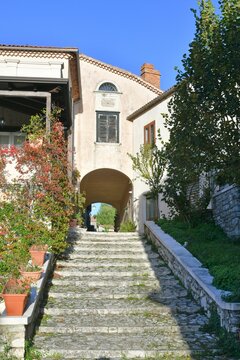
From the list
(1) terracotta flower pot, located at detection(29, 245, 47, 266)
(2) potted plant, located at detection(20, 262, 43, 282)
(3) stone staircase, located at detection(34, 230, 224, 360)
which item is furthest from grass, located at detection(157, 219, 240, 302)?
(1) terracotta flower pot, located at detection(29, 245, 47, 266)

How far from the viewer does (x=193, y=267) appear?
343 inches

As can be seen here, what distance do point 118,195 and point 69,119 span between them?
33.1 ft

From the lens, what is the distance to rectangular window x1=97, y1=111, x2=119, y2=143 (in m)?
20.3

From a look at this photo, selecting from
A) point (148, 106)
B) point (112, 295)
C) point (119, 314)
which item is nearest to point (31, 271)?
point (112, 295)

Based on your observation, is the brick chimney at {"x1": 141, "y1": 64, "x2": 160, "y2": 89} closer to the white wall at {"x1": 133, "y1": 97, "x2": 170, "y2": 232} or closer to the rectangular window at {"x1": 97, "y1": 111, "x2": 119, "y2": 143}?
the white wall at {"x1": 133, "y1": 97, "x2": 170, "y2": 232}

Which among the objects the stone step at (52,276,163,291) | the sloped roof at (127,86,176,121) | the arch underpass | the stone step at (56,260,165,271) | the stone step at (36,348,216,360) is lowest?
the stone step at (36,348,216,360)

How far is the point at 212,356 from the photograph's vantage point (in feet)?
19.7

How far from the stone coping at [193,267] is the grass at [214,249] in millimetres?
116

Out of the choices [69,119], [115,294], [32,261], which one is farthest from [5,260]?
[69,119]

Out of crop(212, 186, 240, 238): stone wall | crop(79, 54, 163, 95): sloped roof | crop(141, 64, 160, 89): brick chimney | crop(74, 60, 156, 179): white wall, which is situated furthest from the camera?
crop(141, 64, 160, 89): brick chimney

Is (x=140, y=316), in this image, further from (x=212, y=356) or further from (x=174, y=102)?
(x=174, y=102)

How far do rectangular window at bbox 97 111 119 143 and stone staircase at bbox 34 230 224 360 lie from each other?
31.7 ft

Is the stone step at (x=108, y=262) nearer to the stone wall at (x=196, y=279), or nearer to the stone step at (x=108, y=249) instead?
the stone wall at (x=196, y=279)

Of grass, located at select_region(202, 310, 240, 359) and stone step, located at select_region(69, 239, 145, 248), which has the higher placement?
stone step, located at select_region(69, 239, 145, 248)
